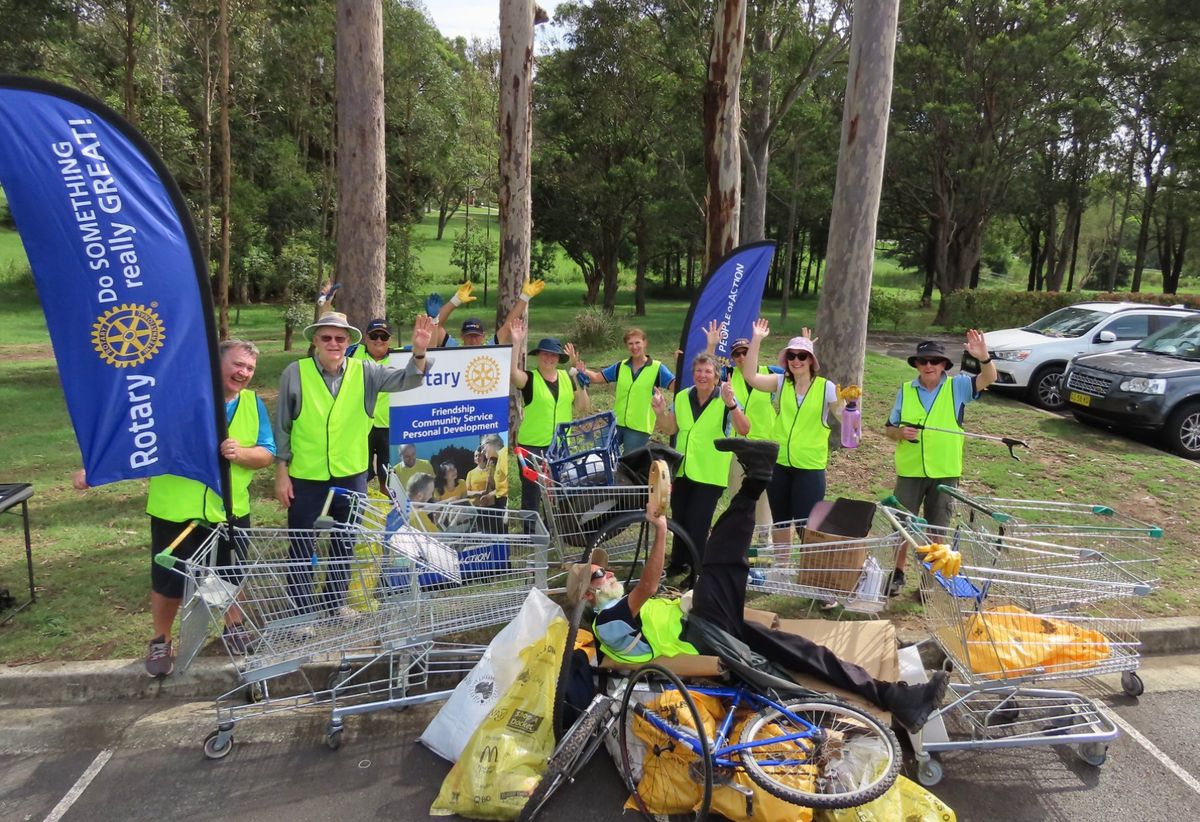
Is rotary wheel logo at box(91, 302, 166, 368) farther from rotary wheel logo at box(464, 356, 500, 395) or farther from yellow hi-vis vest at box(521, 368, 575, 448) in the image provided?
yellow hi-vis vest at box(521, 368, 575, 448)

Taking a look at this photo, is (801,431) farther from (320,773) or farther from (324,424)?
(320,773)

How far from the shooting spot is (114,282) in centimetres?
419

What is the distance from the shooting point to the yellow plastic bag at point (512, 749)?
3531 millimetres

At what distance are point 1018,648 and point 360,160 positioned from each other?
23.9 ft

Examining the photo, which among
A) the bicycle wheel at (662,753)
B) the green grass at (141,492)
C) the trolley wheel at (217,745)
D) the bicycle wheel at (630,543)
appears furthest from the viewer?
the green grass at (141,492)

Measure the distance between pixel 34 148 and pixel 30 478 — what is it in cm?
600

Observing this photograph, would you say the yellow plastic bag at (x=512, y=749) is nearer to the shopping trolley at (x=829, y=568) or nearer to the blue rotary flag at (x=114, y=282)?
the shopping trolley at (x=829, y=568)

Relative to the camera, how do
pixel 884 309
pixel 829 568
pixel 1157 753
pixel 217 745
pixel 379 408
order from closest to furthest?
pixel 217 745
pixel 1157 753
pixel 829 568
pixel 379 408
pixel 884 309

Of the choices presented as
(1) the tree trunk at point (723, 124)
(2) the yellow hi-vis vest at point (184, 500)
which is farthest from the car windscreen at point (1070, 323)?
(2) the yellow hi-vis vest at point (184, 500)

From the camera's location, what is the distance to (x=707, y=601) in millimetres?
3875

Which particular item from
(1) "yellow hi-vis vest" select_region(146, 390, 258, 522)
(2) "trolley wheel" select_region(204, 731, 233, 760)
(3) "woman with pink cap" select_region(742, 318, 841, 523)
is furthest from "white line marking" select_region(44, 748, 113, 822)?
(3) "woman with pink cap" select_region(742, 318, 841, 523)

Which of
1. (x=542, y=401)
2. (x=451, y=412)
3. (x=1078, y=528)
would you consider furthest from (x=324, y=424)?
(x=1078, y=528)

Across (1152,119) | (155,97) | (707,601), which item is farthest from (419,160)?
(1152,119)

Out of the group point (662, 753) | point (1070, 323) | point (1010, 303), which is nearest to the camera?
point (662, 753)
